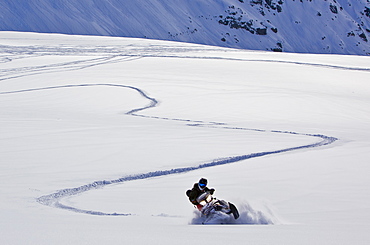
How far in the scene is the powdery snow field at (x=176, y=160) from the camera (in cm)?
445

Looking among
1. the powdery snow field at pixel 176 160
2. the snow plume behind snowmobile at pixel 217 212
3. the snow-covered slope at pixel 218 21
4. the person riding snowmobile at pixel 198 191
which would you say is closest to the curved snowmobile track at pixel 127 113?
the powdery snow field at pixel 176 160

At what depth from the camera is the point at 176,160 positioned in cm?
824

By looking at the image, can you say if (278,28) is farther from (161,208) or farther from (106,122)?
(161,208)

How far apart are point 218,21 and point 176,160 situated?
75.9 meters

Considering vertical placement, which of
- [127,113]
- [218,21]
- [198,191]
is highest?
[218,21]

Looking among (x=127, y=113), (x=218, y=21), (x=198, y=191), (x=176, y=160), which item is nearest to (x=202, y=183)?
(x=198, y=191)

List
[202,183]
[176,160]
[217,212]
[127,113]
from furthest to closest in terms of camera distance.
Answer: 1. [127,113]
2. [176,160]
3. [202,183]
4. [217,212]

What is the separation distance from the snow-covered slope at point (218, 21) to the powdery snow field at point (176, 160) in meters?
47.1

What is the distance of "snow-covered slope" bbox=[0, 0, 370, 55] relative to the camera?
218ft

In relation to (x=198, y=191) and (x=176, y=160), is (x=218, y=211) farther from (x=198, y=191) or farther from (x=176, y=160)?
(x=176, y=160)

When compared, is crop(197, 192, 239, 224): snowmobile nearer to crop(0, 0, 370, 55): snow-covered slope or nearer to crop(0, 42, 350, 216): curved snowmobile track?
crop(0, 42, 350, 216): curved snowmobile track

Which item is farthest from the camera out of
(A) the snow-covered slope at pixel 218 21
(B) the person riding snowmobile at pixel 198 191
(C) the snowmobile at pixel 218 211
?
(A) the snow-covered slope at pixel 218 21

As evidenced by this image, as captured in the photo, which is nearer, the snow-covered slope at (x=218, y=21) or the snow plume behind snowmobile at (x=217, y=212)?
the snow plume behind snowmobile at (x=217, y=212)

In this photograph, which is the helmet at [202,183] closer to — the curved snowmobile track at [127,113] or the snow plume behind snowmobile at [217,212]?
the snow plume behind snowmobile at [217,212]
